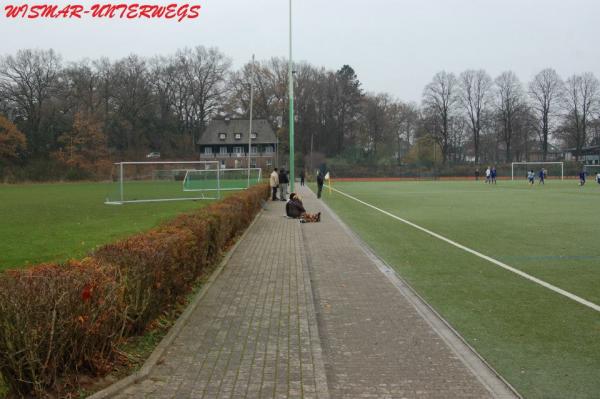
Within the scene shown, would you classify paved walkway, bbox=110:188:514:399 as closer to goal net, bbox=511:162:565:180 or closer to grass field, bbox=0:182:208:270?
grass field, bbox=0:182:208:270

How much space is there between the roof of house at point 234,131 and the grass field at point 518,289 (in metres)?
73.7

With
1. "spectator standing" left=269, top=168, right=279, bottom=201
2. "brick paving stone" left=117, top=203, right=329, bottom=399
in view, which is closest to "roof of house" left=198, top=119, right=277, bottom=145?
"spectator standing" left=269, top=168, right=279, bottom=201

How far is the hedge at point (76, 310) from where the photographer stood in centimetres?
354

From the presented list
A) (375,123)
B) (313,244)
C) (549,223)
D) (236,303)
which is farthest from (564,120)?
(236,303)

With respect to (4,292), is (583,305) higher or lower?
lower

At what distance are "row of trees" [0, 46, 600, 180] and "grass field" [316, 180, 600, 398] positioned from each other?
63837 millimetres

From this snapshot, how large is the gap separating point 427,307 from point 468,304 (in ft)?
2.00

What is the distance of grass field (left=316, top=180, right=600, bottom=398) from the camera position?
4.59 metres

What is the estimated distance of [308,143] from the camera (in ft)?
313

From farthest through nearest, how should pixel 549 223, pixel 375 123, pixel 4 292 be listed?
pixel 375 123
pixel 549 223
pixel 4 292

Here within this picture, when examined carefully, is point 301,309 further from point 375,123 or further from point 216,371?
point 375,123

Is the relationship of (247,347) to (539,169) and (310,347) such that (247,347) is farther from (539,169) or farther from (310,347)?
(539,169)

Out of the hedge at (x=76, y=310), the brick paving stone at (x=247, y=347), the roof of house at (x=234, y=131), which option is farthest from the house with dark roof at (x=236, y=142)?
the hedge at (x=76, y=310)

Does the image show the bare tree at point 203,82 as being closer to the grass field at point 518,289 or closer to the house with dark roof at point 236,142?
the house with dark roof at point 236,142
